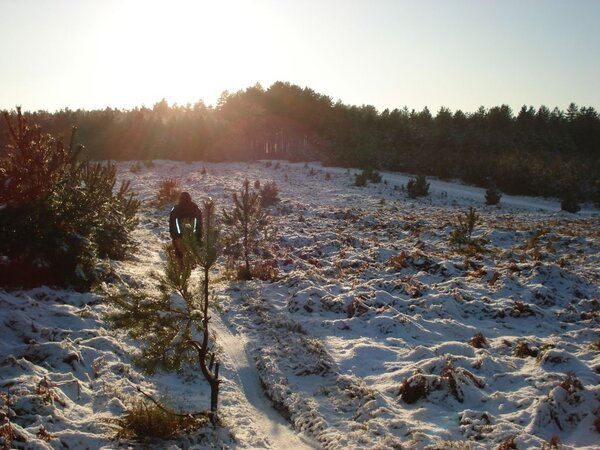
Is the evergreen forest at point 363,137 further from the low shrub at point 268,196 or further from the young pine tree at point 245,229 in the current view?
the young pine tree at point 245,229

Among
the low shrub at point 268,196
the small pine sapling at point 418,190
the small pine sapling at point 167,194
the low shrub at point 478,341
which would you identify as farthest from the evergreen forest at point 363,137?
the low shrub at point 478,341

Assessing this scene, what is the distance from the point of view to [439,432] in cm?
434

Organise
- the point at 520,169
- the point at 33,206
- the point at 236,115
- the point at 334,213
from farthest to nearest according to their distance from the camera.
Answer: the point at 236,115 → the point at 520,169 → the point at 334,213 → the point at 33,206

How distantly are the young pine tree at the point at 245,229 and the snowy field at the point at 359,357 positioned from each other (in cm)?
92

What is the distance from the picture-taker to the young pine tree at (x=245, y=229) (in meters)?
10.6

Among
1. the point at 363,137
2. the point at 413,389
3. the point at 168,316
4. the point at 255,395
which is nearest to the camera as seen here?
the point at 168,316

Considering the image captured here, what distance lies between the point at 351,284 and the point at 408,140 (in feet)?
102

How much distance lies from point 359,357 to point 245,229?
5.26m

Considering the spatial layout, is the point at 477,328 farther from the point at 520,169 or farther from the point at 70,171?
the point at 520,169

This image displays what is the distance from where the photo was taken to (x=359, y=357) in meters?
6.14

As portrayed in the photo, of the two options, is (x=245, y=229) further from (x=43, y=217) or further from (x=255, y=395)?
(x=255, y=395)

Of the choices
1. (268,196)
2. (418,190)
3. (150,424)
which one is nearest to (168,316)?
(150,424)

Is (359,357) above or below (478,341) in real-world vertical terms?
below

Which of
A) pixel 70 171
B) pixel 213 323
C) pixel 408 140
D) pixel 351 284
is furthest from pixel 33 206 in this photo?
pixel 408 140
